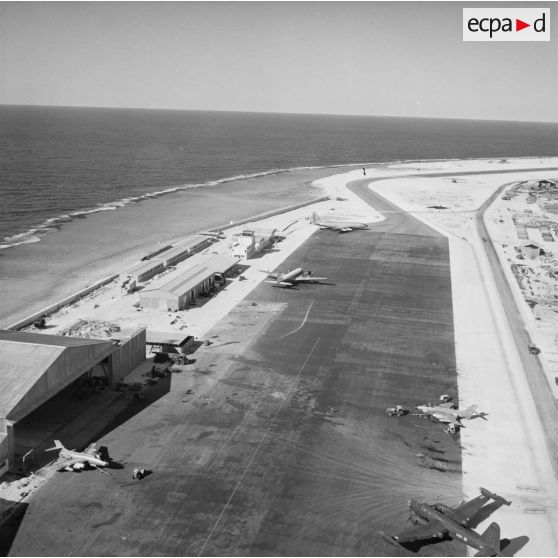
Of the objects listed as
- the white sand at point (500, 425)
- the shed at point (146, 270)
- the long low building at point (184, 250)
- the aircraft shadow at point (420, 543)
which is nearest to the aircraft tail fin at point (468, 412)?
the white sand at point (500, 425)

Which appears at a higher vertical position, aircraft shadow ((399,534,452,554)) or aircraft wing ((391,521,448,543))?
aircraft wing ((391,521,448,543))

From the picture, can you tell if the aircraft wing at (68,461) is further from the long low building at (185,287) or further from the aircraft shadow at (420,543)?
the long low building at (185,287)

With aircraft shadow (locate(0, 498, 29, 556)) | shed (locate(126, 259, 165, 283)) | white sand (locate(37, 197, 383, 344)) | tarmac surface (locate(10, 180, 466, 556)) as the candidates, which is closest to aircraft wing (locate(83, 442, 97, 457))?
tarmac surface (locate(10, 180, 466, 556))

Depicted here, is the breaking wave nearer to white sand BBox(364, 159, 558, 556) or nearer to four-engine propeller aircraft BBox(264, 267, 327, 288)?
four-engine propeller aircraft BBox(264, 267, 327, 288)

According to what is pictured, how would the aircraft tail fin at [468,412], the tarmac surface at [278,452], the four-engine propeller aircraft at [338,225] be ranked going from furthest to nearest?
the four-engine propeller aircraft at [338,225]
the aircraft tail fin at [468,412]
the tarmac surface at [278,452]

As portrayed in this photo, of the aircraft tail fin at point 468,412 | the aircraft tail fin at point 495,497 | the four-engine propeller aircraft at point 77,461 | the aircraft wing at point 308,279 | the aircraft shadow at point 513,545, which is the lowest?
the aircraft shadow at point 513,545

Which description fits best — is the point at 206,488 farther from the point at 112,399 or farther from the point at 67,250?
the point at 67,250
